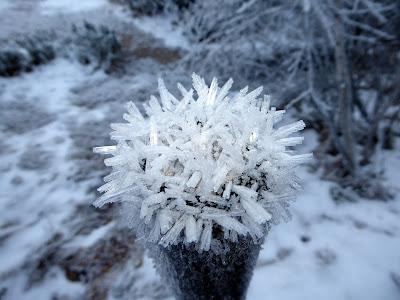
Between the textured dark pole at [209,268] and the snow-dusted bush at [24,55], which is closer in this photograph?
the textured dark pole at [209,268]

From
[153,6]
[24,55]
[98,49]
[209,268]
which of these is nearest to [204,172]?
[209,268]

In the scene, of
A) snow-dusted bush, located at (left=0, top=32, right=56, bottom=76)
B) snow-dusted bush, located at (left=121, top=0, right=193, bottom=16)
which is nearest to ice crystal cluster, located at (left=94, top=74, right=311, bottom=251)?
snow-dusted bush, located at (left=0, top=32, right=56, bottom=76)

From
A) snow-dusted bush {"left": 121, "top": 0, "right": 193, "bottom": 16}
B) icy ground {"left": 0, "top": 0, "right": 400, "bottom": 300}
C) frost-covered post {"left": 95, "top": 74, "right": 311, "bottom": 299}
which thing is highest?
snow-dusted bush {"left": 121, "top": 0, "right": 193, "bottom": 16}

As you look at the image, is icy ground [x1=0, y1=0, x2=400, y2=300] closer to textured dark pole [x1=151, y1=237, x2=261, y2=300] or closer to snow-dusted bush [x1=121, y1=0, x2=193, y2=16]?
textured dark pole [x1=151, y1=237, x2=261, y2=300]

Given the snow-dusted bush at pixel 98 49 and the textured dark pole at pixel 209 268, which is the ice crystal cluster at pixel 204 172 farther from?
the snow-dusted bush at pixel 98 49

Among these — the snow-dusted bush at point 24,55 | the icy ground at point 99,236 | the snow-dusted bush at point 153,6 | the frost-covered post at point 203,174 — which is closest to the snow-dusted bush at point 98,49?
the snow-dusted bush at point 24,55

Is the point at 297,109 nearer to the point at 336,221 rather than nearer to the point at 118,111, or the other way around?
the point at 336,221

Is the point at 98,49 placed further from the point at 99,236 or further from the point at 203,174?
the point at 203,174
